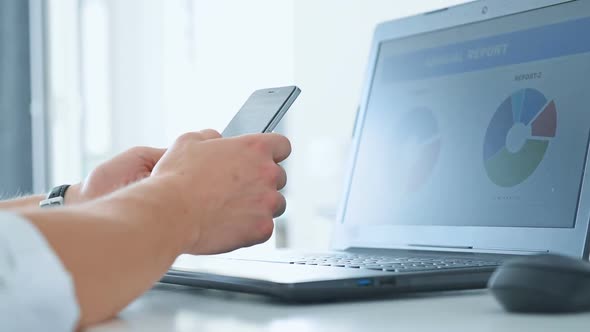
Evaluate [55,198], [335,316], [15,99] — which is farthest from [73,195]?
[15,99]

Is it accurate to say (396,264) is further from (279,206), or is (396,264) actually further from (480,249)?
(480,249)

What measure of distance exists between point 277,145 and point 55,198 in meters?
0.35

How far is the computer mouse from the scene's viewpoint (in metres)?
0.53

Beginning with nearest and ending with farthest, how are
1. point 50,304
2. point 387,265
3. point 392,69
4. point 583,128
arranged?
point 50,304, point 387,265, point 583,128, point 392,69

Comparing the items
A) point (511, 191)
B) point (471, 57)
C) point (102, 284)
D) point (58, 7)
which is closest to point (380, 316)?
point (102, 284)

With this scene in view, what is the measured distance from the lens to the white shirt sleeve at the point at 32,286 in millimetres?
460

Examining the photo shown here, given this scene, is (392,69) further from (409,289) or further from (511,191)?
(409,289)

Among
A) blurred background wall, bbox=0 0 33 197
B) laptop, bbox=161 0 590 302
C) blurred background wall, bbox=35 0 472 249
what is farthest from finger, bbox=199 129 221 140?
blurred background wall, bbox=0 0 33 197

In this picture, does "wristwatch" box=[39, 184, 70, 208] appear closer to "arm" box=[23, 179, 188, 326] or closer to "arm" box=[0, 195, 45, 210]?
"arm" box=[0, 195, 45, 210]

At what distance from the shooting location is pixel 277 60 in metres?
2.74

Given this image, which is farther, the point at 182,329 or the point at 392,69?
the point at 392,69

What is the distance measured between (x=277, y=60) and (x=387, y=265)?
206 cm

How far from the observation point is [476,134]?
101 cm

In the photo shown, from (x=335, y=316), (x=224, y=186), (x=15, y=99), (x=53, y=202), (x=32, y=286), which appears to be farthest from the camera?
(x=15, y=99)
